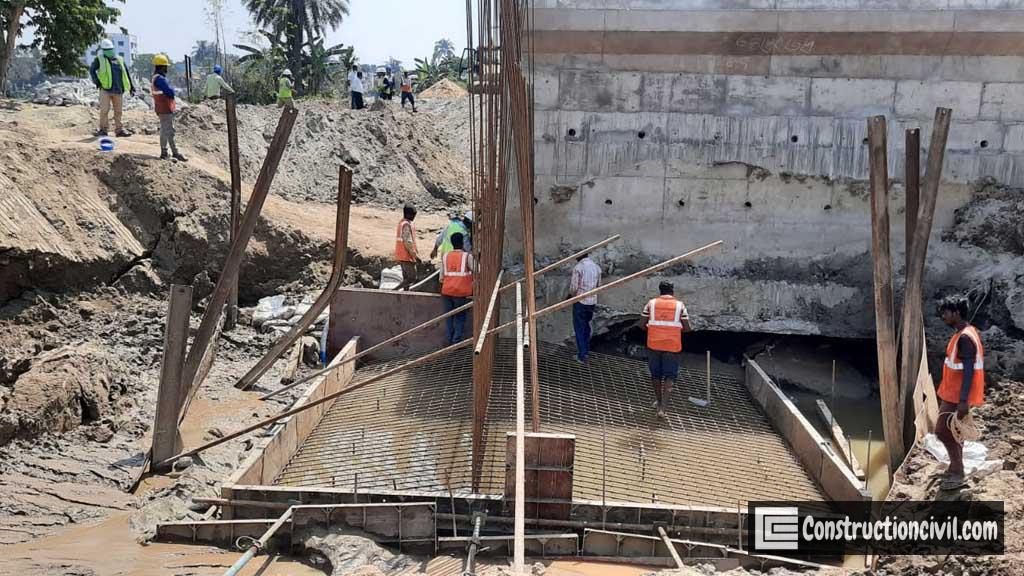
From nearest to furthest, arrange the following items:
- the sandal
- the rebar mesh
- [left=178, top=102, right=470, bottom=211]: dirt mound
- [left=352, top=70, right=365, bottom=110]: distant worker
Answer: the sandal → the rebar mesh → [left=178, top=102, right=470, bottom=211]: dirt mound → [left=352, top=70, right=365, bottom=110]: distant worker

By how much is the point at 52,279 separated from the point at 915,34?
9506 millimetres

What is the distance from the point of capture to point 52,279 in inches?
Answer: 348

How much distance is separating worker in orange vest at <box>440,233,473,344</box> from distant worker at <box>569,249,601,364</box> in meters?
1.08

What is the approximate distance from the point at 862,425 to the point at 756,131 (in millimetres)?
3272

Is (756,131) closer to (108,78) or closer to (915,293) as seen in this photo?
(915,293)

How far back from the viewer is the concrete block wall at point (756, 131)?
27.8 feet

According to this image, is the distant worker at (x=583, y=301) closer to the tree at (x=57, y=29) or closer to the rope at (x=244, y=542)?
the rope at (x=244, y=542)

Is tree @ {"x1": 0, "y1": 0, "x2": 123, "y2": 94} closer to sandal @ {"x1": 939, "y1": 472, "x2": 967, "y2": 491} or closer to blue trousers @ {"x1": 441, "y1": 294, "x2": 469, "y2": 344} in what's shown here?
blue trousers @ {"x1": 441, "y1": 294, "x2": 469, "y2": 344}

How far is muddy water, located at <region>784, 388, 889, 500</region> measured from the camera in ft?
23.1

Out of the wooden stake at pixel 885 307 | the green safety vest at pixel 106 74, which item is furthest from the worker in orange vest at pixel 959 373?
the green safety vest at pixel 106 74

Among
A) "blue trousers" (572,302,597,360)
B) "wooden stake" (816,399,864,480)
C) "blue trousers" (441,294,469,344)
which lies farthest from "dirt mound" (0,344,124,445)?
"wooden stake" (816,399,864,480)

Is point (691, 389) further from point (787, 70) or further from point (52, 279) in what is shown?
point (52, 279)

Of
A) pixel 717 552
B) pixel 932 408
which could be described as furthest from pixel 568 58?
pixel 717 552

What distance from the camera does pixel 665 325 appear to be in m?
7.31
